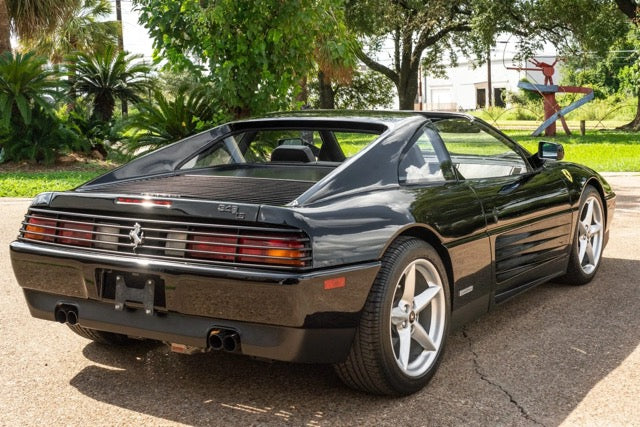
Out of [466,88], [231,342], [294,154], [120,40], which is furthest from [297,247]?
[466,88]

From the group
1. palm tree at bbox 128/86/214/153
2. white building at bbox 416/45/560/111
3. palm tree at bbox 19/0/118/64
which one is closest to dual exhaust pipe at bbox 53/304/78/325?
palm tree at bbox 128/86/214/153

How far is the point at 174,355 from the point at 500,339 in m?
1.88

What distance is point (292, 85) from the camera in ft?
32.3

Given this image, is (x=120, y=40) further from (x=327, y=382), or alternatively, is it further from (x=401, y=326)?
(x=401, y=326)

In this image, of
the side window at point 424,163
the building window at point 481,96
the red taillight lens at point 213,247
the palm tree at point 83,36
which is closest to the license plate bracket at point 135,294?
the red taillight lens at point 213,247

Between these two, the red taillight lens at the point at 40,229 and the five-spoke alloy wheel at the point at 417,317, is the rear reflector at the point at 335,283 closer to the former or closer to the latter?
the five-spoke alloy wheel at the point at 417,317

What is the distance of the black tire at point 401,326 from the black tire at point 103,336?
1480mm

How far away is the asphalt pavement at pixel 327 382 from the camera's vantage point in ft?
11.1

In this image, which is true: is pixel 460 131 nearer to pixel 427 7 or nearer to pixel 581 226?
pixel 581 226

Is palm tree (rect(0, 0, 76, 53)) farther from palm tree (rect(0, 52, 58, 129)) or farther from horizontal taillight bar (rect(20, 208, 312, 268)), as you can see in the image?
horizontal taillight bar (rect(20, 208, 312, 268))

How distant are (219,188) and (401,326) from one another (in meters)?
1.11

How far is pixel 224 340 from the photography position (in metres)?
3.22

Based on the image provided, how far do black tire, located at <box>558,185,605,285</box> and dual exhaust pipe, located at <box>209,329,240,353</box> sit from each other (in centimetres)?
316

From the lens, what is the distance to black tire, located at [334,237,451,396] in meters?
3.36
